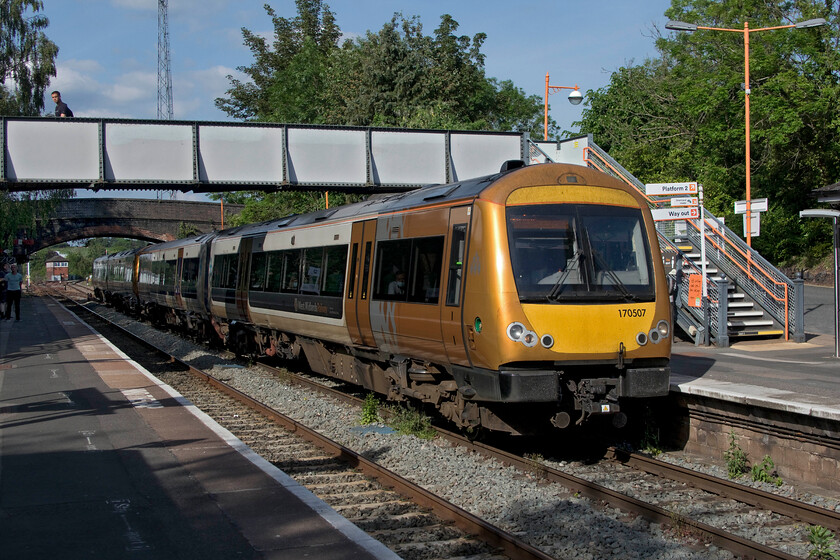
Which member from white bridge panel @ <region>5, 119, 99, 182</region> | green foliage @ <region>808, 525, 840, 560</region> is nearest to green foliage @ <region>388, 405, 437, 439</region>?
green foliage @ <region>808, 525, 840, 560</region>

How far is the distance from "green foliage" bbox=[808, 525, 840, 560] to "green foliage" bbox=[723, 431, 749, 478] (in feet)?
7.12

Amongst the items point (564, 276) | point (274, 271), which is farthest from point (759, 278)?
point (564, 276)

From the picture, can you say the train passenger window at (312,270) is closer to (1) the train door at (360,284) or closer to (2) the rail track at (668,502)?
(1) the train door at (360,284)

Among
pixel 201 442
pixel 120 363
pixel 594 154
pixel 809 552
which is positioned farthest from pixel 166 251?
pixel 809 552

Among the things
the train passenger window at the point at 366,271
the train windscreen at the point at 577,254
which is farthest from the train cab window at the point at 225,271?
the train windscreen at the point at 577,254

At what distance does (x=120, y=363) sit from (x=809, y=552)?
13947 millimetres

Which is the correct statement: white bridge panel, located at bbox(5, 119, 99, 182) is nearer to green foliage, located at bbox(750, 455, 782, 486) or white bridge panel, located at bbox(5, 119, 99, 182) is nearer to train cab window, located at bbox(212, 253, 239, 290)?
train cab window, located at bbox(212, 253, 239, 290)

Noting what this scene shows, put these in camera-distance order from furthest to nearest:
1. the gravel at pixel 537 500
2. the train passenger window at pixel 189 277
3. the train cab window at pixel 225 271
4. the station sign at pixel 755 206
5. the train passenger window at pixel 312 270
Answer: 1. the train passenger window at pixel 189 277
2. the train cab window at pixel 225 271
3. the station sign at pixel 755 206
4. the train passenger window at pixel 312 270
5. the gravel at pixel 537 500

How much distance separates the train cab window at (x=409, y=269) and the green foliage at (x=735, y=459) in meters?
3.56

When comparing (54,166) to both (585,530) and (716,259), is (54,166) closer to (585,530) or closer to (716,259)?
(716,259)

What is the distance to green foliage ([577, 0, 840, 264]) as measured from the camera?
26.8 meters

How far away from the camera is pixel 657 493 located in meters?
7.86

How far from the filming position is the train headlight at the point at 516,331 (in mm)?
8070

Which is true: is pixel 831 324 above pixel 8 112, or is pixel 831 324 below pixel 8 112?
below
